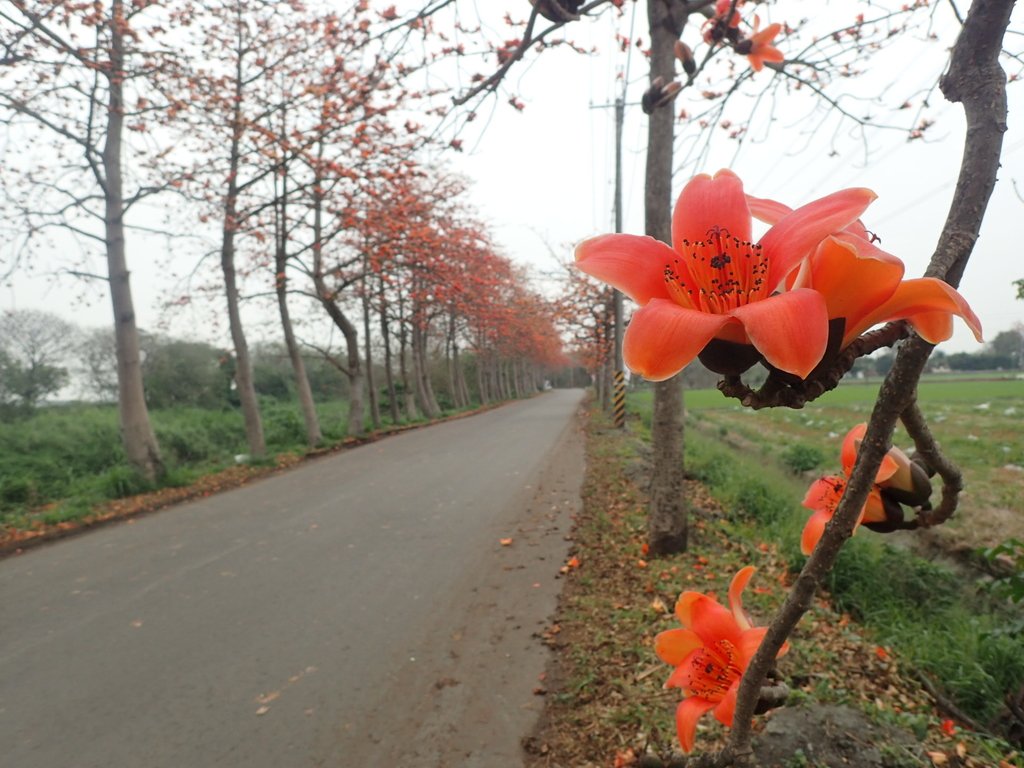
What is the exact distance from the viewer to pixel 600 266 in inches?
25.8

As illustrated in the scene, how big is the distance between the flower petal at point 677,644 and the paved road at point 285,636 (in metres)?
2.01

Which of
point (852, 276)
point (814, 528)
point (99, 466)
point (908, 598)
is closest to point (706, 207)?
point (852, 276)

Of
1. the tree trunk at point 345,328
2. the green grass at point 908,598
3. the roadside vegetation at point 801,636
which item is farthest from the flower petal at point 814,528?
the tree trunk at point 345,328

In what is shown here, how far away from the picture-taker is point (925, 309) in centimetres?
51

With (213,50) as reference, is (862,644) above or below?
below

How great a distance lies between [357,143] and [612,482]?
5.74 meters

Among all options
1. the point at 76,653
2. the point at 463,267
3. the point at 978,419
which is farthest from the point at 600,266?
the point at 978,419

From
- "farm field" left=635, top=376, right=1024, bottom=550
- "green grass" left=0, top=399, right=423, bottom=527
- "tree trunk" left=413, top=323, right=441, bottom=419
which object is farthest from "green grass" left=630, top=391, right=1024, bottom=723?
"tree trunk" left=413, top=323, right=441, bottom=419

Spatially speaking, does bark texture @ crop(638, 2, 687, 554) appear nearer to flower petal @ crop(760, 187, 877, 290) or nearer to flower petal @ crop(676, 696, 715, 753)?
flower petal @ crop(676, 696, 715, 753)

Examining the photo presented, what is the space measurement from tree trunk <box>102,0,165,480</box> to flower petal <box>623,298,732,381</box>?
402 inches

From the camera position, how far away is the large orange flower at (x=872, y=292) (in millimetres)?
491

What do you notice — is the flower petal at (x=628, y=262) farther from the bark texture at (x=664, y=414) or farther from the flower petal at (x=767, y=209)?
the bark texture at (x=664, y=414)

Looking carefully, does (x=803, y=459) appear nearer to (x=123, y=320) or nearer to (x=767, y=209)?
(x=767, y=209)

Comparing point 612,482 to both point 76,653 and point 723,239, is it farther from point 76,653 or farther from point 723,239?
point 723,239
